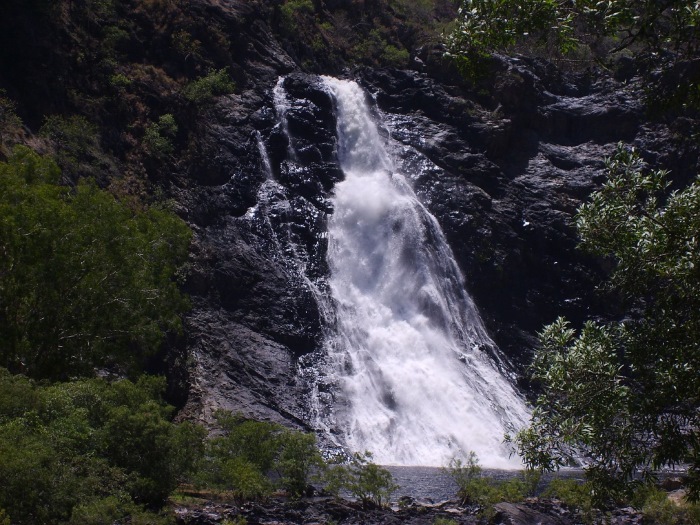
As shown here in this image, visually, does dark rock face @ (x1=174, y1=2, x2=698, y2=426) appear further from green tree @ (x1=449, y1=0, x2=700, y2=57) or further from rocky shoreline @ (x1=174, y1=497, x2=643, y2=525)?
green tree @ (x1=449, y1=0, x2=700, y2=57)

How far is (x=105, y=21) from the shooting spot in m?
36.9

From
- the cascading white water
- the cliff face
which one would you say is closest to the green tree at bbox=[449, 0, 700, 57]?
the cliff face

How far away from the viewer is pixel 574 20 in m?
7.82

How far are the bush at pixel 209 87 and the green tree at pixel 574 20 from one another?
3099 cm

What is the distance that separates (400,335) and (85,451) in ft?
71.3

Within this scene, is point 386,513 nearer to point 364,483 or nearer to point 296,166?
point 364,483

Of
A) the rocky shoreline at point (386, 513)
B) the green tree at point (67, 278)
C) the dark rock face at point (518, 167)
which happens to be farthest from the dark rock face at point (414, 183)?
the rocky shoreline at point (386, 513)

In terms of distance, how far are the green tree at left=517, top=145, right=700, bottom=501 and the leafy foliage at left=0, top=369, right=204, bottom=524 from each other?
645cm

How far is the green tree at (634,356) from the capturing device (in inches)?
267

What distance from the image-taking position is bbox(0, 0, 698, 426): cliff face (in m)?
30.4

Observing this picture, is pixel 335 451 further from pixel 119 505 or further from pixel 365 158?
pixel 365 158

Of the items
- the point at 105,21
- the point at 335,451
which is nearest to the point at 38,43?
the point at 105,21

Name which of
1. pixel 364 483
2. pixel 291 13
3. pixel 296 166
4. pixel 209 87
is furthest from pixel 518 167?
pixel 364 483

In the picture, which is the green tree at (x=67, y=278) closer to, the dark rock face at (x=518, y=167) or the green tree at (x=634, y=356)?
the green tree at (x=634, y=356)
